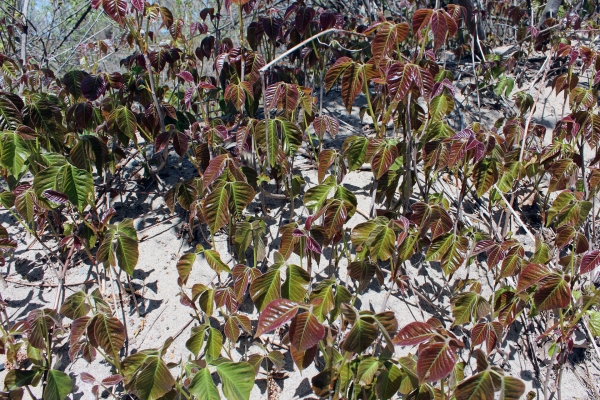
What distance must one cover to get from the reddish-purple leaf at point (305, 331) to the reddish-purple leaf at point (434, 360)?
0.94 ft

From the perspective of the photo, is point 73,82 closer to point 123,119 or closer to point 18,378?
point 123,119

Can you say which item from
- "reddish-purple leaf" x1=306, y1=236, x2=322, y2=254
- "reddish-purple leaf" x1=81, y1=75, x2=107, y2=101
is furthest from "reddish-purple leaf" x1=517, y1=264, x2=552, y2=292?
"reddish-purple leaf" x1=81, y1=75, x2=107, y2=101

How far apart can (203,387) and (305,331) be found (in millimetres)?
381

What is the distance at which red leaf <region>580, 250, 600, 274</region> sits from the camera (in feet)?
5.03

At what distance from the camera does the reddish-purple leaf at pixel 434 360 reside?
1.22 meters

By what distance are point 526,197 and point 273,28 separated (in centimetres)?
172

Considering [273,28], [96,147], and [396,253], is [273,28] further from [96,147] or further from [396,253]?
[396,253]

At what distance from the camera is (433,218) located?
5.89ft

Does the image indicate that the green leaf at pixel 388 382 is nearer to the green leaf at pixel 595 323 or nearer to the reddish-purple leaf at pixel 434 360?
the reddish-purple leaf at pixel 434 360

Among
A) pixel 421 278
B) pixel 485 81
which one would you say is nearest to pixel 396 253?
pixel 421 278

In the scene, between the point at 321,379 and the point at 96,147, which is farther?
the point at 96,147

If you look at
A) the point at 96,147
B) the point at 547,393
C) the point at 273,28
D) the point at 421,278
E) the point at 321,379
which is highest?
the point at 273,28

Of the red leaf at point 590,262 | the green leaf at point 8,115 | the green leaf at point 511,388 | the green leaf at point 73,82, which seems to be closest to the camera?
the green leaf at point 511,388

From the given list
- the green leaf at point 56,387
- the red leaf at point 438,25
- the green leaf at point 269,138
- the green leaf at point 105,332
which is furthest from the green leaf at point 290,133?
the green leaf at point 56,387
